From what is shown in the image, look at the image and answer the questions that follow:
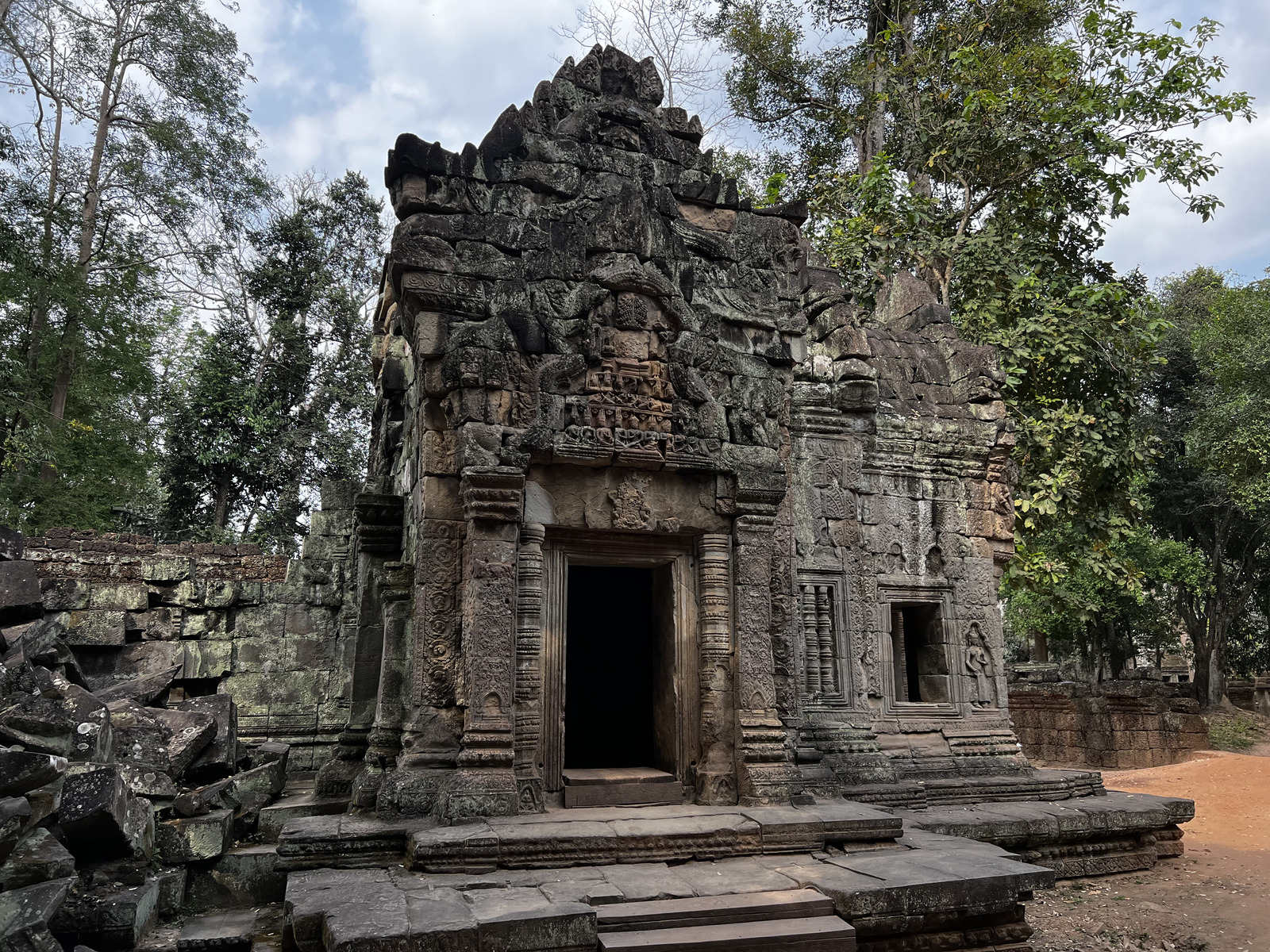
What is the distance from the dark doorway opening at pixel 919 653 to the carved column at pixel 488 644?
4.55 m

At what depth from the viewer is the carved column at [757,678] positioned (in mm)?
6348

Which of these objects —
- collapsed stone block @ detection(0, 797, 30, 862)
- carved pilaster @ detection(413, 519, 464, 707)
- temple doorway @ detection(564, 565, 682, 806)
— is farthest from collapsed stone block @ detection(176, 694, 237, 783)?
temple doorway @ detection(564, 565, 682, 806)

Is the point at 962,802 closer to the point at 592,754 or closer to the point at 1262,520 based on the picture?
the point at 592,754

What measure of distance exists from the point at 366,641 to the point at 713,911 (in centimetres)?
378

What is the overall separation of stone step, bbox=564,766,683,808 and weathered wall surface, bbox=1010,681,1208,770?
560 inches

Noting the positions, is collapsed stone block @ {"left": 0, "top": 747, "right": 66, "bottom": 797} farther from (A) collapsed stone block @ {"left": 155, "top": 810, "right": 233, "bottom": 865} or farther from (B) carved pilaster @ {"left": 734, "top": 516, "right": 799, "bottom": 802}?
(B) carved pilaster @ {"left": 734, "top": 516, "right": 799, "bottom": 802}

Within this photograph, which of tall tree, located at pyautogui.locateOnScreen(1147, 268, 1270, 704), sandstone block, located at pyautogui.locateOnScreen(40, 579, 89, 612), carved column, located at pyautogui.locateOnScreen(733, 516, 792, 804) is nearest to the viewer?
carved column, located at pyautogui.locateOnScreen(733, 516, 792, 804)

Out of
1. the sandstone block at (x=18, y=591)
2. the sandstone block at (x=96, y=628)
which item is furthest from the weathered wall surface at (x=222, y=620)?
Result: the sandstone block at (x=18, y=591)

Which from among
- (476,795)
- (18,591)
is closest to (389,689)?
(476,795)

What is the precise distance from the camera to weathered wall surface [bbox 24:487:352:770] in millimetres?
9883

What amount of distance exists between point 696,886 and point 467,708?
1887mm

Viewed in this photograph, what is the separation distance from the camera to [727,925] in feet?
15.0

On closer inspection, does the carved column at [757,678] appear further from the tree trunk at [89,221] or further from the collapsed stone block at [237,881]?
the tree trunk at [89,221]

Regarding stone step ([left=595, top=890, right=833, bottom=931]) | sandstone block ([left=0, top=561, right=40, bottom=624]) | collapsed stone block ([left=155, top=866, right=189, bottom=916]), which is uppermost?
sandstone block ([left=0, top=561, right=40, bottom=624])
